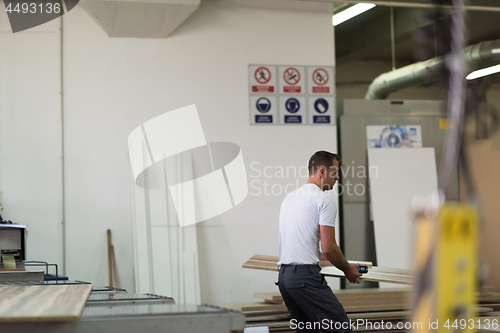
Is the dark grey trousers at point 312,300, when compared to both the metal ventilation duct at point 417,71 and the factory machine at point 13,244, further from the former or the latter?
the metal ventilation duct at point 417,71

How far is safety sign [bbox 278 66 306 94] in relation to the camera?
5.00 metres

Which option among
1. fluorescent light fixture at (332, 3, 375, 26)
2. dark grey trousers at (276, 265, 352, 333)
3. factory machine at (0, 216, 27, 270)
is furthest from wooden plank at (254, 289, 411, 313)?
fluorescent light fixture at (332, 3, 375, 26)

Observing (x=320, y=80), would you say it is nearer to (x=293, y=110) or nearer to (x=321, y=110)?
(x=321, y=110)

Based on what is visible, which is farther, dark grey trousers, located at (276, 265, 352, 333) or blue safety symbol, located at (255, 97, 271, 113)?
blue safety symbol, located at (255, 97, 271, 113)

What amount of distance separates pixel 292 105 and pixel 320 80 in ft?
1.29

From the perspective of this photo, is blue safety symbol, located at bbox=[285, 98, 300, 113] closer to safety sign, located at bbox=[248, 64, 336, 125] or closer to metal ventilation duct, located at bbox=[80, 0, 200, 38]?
safety sign, located at bbox=[248, 64, 336, 125]

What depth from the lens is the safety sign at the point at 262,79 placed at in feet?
16.3

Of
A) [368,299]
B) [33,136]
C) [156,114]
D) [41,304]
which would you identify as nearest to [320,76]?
[156,114]

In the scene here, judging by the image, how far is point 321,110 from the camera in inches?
200

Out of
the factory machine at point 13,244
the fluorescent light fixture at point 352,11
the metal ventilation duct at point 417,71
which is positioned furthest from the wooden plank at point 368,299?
the fluorescent light fixture at point 352,11

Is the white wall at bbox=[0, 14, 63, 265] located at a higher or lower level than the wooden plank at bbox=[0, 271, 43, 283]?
higher

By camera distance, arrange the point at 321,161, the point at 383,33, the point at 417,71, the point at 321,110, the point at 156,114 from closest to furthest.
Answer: the point at 321,161
the point at 156,114
the point at 321,110
the point at 417,71
the point at 383,33

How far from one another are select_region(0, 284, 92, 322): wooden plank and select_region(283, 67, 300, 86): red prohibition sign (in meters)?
3.53

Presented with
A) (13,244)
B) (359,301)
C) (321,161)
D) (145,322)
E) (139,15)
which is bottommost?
(359,301)
